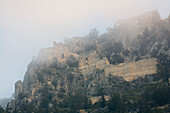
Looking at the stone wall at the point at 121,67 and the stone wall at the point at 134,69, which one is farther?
the stone wall at the point at 121,67

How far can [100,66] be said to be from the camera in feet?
215

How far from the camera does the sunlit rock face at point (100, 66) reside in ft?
188

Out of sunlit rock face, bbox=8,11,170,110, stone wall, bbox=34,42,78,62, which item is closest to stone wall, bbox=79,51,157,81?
sunlit rock face, bbox=8,11,170,110

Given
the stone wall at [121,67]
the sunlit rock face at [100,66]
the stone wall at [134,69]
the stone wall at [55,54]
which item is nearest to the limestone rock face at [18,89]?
the sunlit rock face at [100,66]

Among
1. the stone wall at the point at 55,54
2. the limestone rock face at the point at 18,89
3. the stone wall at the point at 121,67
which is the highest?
the stone wall at the point at 55,54

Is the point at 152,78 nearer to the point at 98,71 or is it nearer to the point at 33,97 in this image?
the point at 98,71

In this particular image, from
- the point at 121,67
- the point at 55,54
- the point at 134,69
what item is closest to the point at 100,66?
the point at 121,67

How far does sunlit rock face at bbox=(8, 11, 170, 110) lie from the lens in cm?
5722

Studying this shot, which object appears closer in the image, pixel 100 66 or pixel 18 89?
pixel 18 89

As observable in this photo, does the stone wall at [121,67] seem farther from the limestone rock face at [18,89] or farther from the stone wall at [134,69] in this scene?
the limestone rock face at [18,89]

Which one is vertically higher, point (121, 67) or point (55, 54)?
point (55, 54)

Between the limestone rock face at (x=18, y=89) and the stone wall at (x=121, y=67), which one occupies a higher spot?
the stone wall at (x=121, y=67)

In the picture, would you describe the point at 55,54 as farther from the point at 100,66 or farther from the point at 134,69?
the point at 134,69

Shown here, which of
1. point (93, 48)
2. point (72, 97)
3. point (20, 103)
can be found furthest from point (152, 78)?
point (20, 103)
